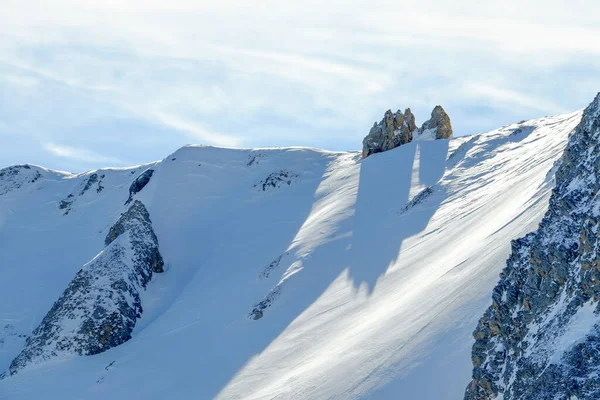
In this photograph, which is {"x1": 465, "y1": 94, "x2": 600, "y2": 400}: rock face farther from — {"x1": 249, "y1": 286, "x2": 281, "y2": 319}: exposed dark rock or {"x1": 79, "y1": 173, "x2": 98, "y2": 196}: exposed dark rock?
{"x1": 79, "y1": 173, "x2": 98, "y2": 196}: exposed dark rock

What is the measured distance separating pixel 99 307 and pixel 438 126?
3105 cm

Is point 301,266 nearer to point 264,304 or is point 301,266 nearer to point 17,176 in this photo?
point 264,304

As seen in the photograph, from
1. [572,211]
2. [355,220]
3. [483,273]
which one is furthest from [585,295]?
[355,220]

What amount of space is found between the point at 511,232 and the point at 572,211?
28.7 ft

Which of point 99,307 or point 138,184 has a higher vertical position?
point 138,184

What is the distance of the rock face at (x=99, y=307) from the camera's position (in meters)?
40.0

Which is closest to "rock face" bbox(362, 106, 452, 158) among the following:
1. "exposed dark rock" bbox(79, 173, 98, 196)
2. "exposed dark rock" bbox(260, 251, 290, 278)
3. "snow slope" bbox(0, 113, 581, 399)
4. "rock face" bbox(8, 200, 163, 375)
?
"snow slope" bbox(0, 113, 581, 399)

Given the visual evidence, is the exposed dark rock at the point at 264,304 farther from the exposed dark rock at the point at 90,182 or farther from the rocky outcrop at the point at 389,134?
the exposed dark rock at the point at 90,182

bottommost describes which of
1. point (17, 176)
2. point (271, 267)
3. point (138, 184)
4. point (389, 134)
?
point (271, 267)

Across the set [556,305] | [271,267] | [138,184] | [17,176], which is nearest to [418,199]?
[271,267]

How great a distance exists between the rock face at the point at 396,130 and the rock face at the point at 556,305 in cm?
3909

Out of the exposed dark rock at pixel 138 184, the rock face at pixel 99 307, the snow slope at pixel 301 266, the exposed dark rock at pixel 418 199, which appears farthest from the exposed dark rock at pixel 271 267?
the exposed dark rock at pixel 138 184

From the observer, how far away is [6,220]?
6869 centimetres

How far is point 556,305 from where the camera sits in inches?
541
